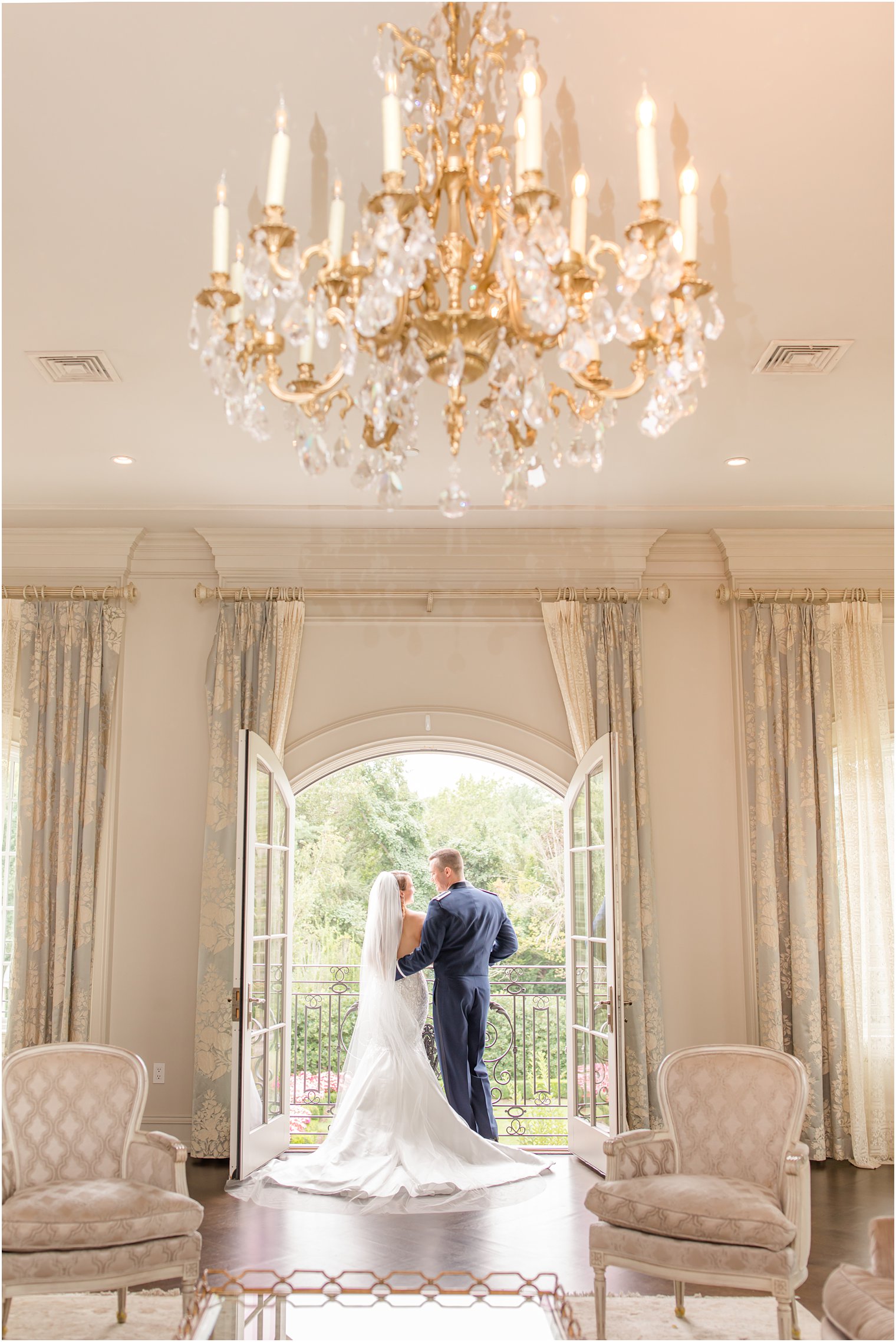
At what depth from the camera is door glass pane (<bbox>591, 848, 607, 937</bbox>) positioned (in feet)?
17.6

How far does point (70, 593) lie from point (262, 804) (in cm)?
168

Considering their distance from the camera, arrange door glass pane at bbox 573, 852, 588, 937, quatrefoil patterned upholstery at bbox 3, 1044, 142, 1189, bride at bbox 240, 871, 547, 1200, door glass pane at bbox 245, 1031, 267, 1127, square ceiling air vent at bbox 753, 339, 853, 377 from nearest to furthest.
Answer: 1. quatrefoil patterned upholstery at bbox 3, 1044, 142, 1189
2. square ceiling air vent at bbox 753, 339, 853, 377
3. bride at bbox 240, 871, 547, 1200
4. door glass pane at bbox 245, 1031, 267, 1127
5. door glass pane at bbox 573, 852, 588, 937

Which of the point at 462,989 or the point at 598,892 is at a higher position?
the point at 598,892

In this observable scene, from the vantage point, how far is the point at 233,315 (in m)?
2.09

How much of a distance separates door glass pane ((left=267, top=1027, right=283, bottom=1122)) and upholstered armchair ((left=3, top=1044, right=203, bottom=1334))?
5.44 ft

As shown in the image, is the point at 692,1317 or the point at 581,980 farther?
the point at 581,980

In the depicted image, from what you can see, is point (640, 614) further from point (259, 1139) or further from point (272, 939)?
point (259, 1139)

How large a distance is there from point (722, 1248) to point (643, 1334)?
471 millimetres

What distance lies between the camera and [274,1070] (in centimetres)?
543

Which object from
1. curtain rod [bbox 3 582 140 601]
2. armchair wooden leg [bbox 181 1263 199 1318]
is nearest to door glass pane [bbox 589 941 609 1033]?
armchair wooden leg [bbox 181 1263 199 1318]

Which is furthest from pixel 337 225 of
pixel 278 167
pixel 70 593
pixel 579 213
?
pixel 70 593

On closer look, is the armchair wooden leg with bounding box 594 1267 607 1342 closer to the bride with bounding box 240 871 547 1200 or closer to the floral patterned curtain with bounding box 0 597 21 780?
the bride with bounding box 240 871 547 1200

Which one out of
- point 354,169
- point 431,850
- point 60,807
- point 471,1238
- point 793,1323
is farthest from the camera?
point 431,850

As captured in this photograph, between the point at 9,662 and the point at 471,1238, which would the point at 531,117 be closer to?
the point at 471,1238
